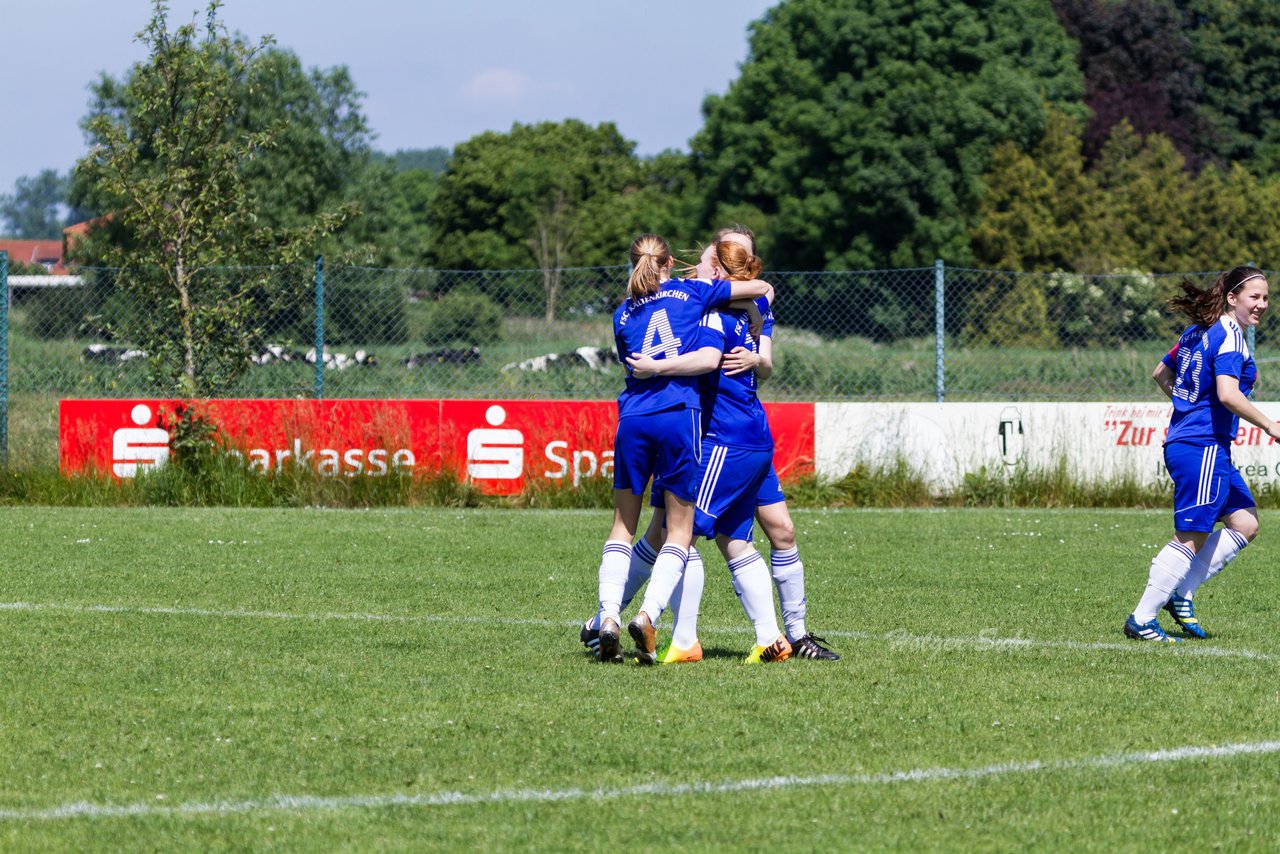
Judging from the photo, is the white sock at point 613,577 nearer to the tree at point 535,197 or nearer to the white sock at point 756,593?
the white sock at point 756,593

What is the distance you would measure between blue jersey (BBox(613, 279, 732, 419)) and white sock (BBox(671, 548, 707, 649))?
68 cm

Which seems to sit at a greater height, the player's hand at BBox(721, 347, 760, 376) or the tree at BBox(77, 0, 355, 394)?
the tree at BBox(77, 0, 355, 394)

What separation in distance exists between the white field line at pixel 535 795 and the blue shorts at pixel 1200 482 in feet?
8.60

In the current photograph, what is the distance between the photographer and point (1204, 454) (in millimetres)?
→ 7406

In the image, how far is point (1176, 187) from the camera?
48844 millimetres

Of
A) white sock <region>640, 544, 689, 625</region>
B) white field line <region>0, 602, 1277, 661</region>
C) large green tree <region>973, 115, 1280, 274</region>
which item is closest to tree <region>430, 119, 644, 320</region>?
large green tree <region>973, 115, 1280, 274</region>

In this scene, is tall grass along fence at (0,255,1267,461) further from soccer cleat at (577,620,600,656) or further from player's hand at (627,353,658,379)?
player's hand at (627,353,658,379)

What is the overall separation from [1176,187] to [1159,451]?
3636 centimetres

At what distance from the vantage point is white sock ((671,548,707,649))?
6762 millimetres

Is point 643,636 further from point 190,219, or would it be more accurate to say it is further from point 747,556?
point 190,219

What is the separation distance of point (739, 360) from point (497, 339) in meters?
10.9

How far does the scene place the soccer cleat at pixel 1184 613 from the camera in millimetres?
7527

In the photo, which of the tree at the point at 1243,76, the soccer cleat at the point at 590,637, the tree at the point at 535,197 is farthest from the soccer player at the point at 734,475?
the tree at the point at 535,197

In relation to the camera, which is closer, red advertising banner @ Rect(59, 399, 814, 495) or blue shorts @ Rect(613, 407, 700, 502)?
blue shorts @ Rect(613, 407, 700, 502)
